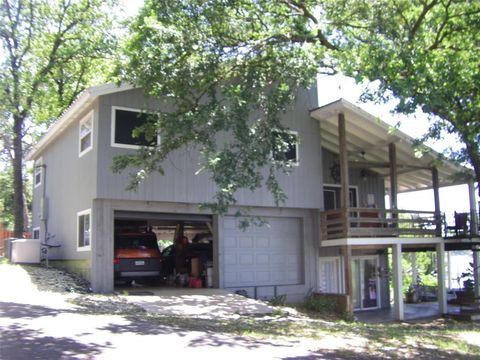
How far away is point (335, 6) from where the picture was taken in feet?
48.5

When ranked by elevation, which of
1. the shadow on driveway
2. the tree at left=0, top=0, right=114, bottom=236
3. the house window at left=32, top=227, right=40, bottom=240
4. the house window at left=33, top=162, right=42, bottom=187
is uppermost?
the tree at left=0, top=0, right=114, bottom=236

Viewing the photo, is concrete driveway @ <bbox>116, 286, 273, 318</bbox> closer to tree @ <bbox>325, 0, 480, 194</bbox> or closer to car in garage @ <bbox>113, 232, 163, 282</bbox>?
car in garage @ <bbox>113, 232, 163, 282</bbox>

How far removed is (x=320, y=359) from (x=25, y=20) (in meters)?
25.7

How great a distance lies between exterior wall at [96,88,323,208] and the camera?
15.1 metres

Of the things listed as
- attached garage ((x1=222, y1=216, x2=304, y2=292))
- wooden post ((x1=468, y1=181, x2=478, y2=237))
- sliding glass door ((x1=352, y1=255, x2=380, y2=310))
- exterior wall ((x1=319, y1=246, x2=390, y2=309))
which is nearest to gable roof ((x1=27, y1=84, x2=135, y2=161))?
attached garage ((x1=222, y1=216, x2=304, y2=292))

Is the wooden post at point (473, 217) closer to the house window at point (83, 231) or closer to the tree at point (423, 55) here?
the tree at point (423, 55)

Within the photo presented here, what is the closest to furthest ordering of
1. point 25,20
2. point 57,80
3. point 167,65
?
1. point 167,65
2. point 25,20
3. point 57,80

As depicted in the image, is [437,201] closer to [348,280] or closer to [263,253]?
[348,280]

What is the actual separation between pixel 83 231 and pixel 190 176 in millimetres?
3683

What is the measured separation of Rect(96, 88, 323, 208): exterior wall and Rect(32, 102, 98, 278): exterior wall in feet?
1.18

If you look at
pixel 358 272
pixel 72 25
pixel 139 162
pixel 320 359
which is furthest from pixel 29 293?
pixel 72 25

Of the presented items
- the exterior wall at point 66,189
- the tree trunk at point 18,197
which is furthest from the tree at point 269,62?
the tree trunk at point 18,197

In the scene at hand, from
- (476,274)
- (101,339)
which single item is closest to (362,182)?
(476,274)

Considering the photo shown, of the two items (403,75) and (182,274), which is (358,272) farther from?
(403,75)
